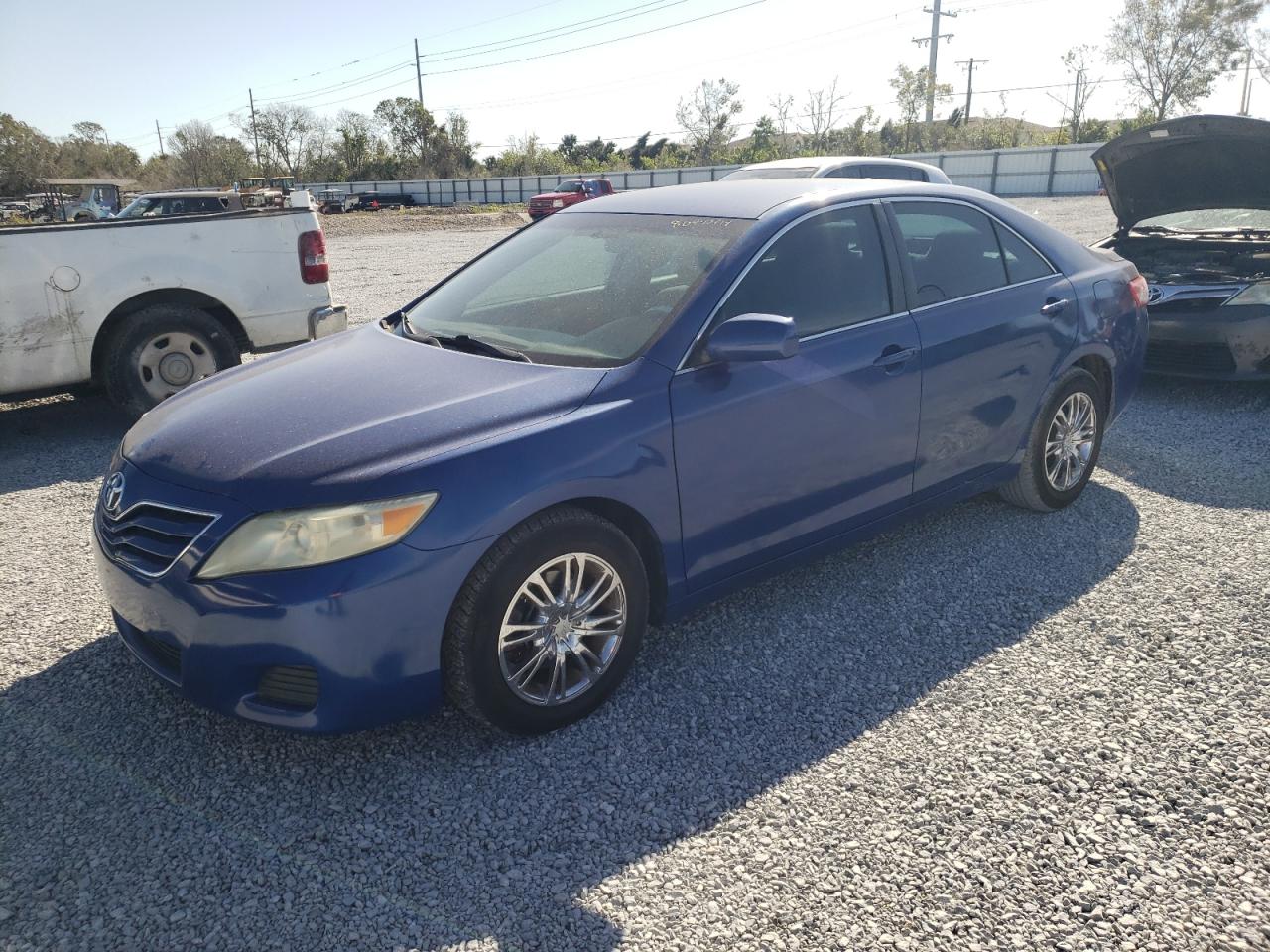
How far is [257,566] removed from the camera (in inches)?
102

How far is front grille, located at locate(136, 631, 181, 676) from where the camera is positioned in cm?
279

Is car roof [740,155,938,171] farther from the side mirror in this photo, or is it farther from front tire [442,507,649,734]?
front tire [442,507,649,734]

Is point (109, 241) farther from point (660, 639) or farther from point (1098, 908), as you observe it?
point (1098, 908)

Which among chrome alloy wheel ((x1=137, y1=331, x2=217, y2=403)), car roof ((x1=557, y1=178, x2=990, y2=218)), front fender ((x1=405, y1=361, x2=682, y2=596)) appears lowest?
chrome alloy wheel ((x1=137, y1=331, x2=217, y2=403))

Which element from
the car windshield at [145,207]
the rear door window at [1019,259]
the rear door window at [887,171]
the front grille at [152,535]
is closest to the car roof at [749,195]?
the rear door window at [1019,259]

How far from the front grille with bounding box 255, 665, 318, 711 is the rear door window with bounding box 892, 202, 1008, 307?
9.17 feet

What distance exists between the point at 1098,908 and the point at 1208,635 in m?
1.73

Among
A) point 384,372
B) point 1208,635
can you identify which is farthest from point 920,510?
point 384,372

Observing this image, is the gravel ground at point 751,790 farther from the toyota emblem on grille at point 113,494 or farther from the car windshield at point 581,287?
the car windshield at point 581,287

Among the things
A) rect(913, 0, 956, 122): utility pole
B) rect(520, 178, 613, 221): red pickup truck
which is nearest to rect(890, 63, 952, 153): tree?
rect(913, 0, 956, 122): utility pole

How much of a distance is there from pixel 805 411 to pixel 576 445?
1.00 m

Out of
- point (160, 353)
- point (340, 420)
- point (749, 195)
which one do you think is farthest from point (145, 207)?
point (340, 420)

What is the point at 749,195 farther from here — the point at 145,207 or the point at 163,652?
the point at 145,207

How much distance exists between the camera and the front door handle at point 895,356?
12.2 ft
